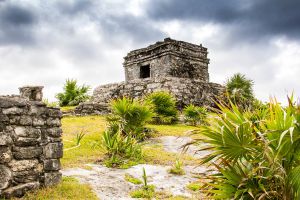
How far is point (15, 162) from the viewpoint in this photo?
222 inches

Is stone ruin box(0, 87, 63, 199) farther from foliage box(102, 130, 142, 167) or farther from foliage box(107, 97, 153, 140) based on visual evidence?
foliage box(107, 97, 153, 140)

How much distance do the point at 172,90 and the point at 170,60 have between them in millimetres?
2883

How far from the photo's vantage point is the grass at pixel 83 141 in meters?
8.39

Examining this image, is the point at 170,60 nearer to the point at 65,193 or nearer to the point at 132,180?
the point at 132,180

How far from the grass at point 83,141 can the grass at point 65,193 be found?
4.96 feet

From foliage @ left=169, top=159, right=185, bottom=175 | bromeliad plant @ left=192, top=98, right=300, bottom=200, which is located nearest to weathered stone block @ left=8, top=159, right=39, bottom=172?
foliage @ left=169, top=159, right=185, bottom=175

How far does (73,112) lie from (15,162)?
1091 centimetres

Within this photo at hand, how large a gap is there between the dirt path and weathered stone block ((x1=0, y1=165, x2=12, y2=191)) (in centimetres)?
148

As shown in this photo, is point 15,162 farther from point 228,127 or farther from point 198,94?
point 198,94

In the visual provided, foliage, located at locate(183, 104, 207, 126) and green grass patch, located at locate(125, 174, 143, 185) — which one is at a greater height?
foliage, located at locate(183, 104, 207, 126)

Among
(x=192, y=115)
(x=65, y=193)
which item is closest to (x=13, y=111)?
(x=65, y=193)

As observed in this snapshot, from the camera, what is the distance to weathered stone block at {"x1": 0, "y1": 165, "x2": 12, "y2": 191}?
17.6ft

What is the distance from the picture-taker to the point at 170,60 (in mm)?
19484

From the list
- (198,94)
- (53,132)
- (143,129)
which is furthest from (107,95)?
(53,132)
